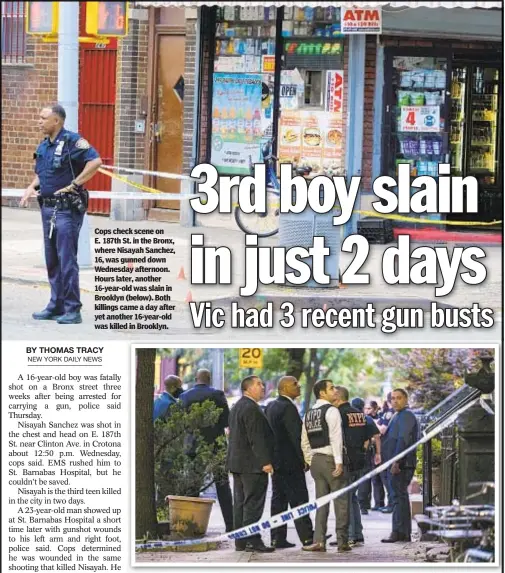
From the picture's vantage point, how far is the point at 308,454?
22.3ft

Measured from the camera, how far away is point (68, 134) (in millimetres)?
8367

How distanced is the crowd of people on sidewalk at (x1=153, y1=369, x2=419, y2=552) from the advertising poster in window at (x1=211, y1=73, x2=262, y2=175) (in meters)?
6.46

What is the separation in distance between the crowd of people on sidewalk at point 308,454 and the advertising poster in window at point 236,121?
646cm

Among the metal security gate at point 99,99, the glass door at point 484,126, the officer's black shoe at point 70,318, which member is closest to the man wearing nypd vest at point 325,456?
the officer's black shoe at point 70,318

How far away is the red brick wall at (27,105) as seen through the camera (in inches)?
532

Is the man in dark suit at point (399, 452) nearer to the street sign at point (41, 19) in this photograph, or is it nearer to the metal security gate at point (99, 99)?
the street sign at point (41, 19)

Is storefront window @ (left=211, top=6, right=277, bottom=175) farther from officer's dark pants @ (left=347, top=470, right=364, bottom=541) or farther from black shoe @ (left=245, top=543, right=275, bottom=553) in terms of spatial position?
black shoe @ (left=245, top=543, right=275, bottom=553)

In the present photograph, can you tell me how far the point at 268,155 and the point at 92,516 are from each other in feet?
23.9

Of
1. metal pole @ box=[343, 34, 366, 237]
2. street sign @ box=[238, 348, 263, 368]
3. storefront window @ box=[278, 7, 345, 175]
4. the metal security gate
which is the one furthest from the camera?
the metal security gate

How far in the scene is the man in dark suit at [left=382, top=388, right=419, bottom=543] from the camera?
257 inches

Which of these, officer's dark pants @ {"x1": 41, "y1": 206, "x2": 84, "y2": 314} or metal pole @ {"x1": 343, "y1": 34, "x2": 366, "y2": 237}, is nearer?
officer's dark pants @ {"x1": 41, "y1": 206, "x2": 84, "y2": 314}

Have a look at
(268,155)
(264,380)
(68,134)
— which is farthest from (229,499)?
(268,155)

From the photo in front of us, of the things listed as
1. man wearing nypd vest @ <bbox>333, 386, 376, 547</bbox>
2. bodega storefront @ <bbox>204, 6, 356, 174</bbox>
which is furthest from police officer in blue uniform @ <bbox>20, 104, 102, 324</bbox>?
bodega storefront @ <bbox>204, 6, 356, 174</bbox>

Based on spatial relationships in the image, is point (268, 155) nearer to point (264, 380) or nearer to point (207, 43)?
point (207, 43)
